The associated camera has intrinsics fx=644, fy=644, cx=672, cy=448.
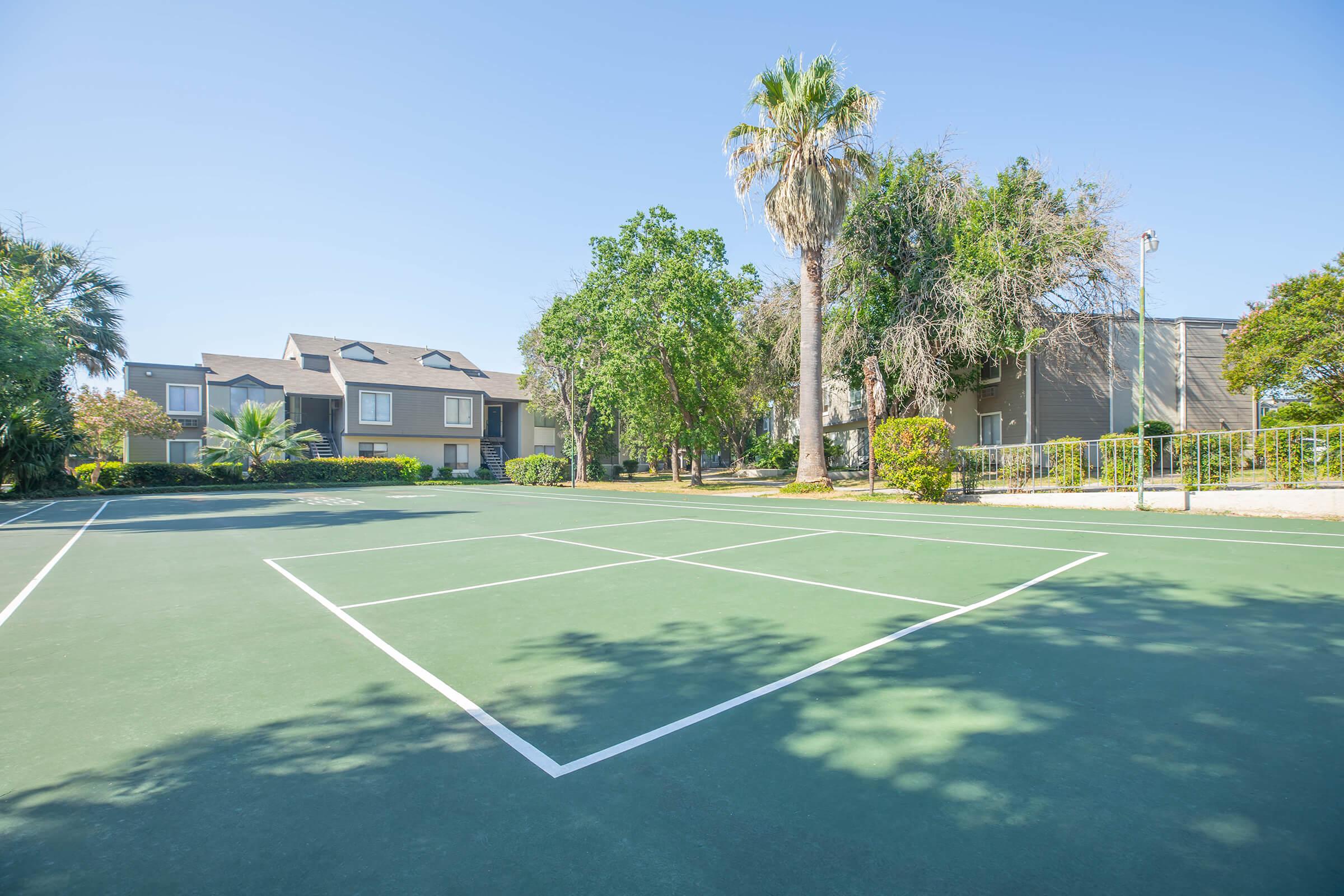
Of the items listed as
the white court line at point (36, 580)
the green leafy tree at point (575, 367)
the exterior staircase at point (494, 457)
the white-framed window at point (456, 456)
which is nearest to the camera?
the white court line at point (36, 580)

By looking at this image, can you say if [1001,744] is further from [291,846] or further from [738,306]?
[738,306]

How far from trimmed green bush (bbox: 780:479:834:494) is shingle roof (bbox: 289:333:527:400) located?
28.1m

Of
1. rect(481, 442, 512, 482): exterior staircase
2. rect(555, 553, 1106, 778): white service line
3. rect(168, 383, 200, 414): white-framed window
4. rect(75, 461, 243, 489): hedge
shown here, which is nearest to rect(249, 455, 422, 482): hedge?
rect(75, 461, 243, 489): hedge

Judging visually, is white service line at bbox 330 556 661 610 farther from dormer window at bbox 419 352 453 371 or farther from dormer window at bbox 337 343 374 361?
dormer window at bbox 419 352 453 371

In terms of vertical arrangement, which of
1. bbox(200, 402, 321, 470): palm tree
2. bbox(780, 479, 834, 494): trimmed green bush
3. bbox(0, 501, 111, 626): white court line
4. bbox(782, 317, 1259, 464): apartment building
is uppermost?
bbox(782, 317, 1259, 464): apartment building

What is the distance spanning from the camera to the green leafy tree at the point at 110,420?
99.2ft

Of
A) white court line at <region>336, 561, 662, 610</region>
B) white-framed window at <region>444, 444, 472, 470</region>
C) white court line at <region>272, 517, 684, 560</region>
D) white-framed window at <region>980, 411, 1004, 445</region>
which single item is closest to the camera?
white court line at <region>336, 561, 662, 610</region>

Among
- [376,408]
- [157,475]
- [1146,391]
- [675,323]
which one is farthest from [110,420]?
[1146,391]

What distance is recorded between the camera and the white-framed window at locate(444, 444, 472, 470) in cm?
4409

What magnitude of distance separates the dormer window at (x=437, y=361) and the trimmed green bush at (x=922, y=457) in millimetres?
36549

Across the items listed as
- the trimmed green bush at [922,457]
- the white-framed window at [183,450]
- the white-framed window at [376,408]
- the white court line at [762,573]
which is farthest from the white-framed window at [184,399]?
the trimmed green bush at [922,457]

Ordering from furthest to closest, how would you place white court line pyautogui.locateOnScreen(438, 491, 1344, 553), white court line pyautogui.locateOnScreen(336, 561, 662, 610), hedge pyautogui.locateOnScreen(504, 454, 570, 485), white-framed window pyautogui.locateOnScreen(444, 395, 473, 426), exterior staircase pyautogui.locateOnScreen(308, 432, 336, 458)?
1. white-framed window pyautogui.locateOnScreen(444, 395, 473, 426)
2. exterior staircase pyautogui.locateOnScreen(308, 432, 336, 458)
3. hedge pyautogui.locateOnScreen(504, 454, 570, 485)
4. white court line pyautogui.locateOnScreen(438, 491, 1344, 553)
5. white court line pyautogui.locateOnScreen(336, 561, 662, 610)

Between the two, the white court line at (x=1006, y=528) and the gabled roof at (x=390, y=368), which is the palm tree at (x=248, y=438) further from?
the white court line at (x=1006, y=528)

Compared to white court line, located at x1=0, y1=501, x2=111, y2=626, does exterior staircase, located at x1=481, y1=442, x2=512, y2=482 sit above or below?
above
